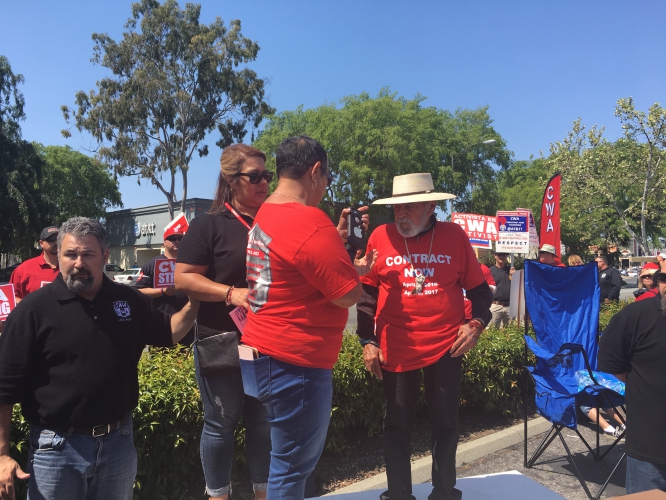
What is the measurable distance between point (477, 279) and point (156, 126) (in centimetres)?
3156

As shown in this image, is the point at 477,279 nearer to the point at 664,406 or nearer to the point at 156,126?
the point at 664,406

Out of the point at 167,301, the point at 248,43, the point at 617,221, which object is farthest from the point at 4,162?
the point at 617,221

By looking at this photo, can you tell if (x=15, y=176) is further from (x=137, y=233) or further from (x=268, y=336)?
(x=268, y=336)

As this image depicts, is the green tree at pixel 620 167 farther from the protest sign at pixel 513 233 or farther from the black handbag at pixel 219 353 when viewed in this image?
the black handbag at pixel 219 353

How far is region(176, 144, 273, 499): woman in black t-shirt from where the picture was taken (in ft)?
→ 8.10

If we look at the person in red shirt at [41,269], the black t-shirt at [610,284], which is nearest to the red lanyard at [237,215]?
the person in red shirt at [41,269]

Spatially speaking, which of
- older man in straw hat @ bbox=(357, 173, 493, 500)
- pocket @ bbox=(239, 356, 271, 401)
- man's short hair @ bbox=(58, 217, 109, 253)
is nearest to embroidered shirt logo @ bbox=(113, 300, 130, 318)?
man's short hair @ bbox=(58, 217, 109, 253)

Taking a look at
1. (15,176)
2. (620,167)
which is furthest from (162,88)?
(620,167)

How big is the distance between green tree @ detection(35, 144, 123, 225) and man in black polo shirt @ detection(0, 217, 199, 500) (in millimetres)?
38304

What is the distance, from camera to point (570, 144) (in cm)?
2616

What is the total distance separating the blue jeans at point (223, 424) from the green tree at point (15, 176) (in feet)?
90.1

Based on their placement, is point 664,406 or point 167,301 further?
point 167,301

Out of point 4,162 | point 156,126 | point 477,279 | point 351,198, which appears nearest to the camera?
point 477,279

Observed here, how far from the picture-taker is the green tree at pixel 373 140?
27.1 metres
